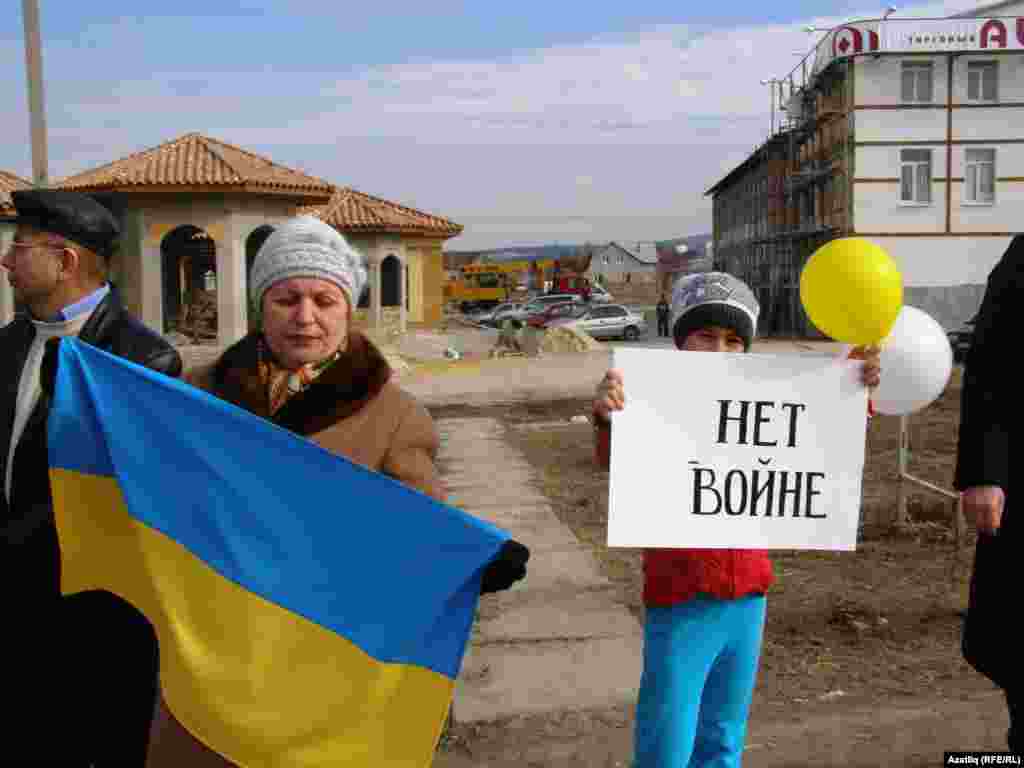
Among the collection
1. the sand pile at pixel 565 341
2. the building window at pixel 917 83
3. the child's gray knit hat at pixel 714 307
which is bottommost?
the sand pile at pixel 565 341

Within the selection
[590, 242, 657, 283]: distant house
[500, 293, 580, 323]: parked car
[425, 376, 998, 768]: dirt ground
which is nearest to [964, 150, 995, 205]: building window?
[500, 293, 580, 323]: parked car

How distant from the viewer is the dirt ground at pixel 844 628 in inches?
179

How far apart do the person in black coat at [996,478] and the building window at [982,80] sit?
121 ft

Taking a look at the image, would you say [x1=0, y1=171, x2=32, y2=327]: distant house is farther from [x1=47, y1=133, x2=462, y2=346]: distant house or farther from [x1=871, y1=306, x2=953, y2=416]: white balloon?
[x1=871, y1=306, x2=953, y2=416]: white balloon

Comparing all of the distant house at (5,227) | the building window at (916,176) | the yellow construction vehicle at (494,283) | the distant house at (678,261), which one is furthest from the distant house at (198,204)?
the distant house at (678,261)

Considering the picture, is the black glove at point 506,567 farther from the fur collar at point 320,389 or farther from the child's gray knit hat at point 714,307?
the child's gray knit hat at point 714,307

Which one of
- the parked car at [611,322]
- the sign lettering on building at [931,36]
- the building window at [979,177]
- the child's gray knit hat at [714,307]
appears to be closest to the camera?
the child's gray knit hat at [714,307]

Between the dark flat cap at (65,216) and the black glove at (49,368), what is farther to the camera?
the dark flat cap at (65,216)

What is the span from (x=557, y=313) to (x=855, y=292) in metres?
44.3

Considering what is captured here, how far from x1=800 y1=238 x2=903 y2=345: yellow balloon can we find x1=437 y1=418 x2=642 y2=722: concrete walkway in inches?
84.7

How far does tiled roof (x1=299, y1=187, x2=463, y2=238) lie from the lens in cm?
3456

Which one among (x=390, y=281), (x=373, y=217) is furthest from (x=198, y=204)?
(x=390, y=281)

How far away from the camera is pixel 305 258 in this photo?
259cm

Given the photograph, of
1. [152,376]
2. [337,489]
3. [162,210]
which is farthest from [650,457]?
[162,210]
